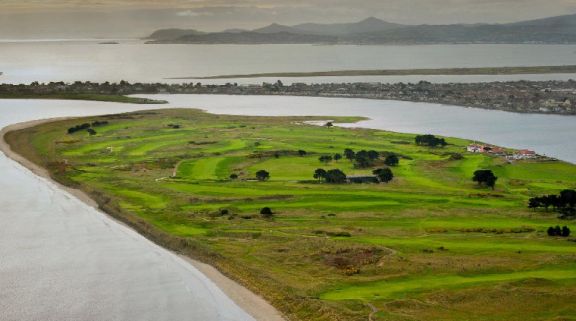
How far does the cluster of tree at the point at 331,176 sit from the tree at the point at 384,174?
244cm

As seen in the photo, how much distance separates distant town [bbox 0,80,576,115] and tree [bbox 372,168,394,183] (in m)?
60.2

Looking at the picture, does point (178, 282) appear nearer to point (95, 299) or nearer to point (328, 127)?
point (95, 299)

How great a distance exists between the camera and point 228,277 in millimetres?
31234

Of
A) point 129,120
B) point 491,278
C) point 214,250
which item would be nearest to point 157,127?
point 129,120

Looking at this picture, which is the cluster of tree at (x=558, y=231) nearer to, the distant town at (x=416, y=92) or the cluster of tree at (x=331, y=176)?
the cluster of tree at (x=331, y=176)

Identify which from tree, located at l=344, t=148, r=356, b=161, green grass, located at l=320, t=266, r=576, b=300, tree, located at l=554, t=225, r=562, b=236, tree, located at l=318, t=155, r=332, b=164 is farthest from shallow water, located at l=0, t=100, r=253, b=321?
tree, located at l=344, t=148, r=356, b=161

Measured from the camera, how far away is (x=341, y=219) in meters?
39.7

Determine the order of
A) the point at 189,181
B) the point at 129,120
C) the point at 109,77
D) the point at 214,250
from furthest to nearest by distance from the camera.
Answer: the point at 109,77 → the point at 129,120 → the point at 189,181 → the point at 214,250

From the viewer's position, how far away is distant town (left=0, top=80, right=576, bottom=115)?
112 metres

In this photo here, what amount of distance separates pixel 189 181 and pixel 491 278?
85.0 feet

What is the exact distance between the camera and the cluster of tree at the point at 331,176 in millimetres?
50469

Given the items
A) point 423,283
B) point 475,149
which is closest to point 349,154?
point 475,149

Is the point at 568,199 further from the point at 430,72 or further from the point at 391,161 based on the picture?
the point at 430,72

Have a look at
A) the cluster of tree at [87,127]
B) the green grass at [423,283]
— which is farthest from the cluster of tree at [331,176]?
the cluster of tree at [87,127]
